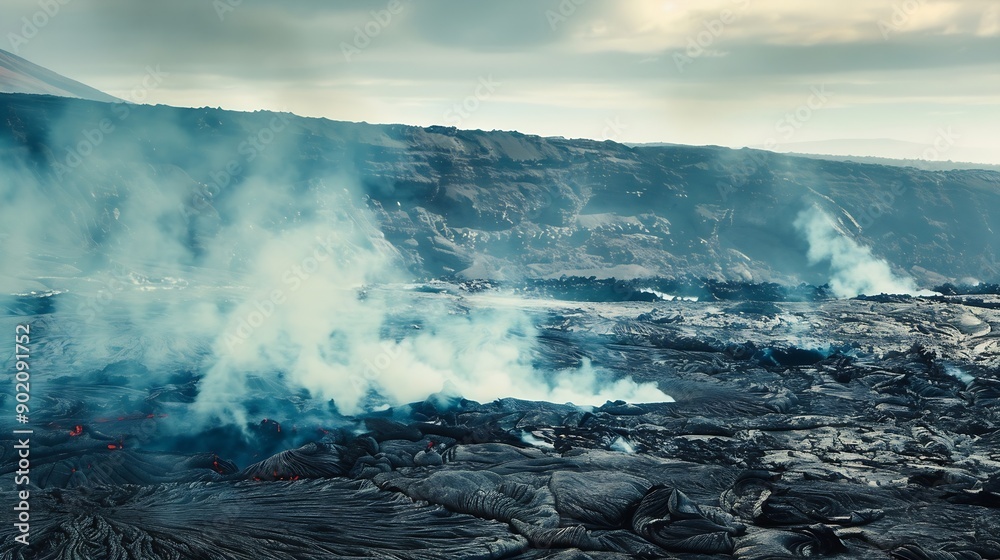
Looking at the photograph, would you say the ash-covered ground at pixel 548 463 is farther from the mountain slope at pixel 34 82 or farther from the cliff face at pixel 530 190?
the mountain slope at pixel 34 82

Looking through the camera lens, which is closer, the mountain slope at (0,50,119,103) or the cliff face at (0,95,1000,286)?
the cliff face at (0,95,1000,286)

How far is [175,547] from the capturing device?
1332 cm

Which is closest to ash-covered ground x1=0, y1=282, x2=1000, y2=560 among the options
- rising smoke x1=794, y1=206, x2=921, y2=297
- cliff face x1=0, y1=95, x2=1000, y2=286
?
cliff face x1=0, y1=95, x2=1000, y2=286

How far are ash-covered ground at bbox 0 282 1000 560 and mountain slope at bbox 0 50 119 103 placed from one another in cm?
8576

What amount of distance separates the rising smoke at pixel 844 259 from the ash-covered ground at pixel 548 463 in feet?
117

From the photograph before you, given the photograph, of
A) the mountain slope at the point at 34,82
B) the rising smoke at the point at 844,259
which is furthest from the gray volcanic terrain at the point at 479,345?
the mountain slope at the point at 34,82

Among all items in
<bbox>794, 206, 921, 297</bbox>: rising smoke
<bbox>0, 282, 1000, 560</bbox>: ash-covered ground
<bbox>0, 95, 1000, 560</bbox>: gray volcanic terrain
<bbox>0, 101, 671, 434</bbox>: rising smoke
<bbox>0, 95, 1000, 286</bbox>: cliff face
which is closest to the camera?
<bbox>0, 282, 1000, 560</bbox>: ash-covered ground

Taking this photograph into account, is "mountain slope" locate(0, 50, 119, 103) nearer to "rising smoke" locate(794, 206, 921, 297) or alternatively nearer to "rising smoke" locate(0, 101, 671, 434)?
"rising smoke" locate(0, 101, 671, 434)

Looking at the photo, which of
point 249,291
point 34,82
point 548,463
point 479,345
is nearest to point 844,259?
point 479,345

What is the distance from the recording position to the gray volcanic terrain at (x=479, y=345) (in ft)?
48.9

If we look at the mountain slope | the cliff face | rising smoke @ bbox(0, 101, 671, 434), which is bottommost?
rising smoke @ bbox(0, 101, 671, 434)

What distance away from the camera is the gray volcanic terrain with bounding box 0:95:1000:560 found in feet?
48.9

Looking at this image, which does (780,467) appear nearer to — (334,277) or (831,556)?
(831,556)

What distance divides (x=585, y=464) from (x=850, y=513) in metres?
5.34
